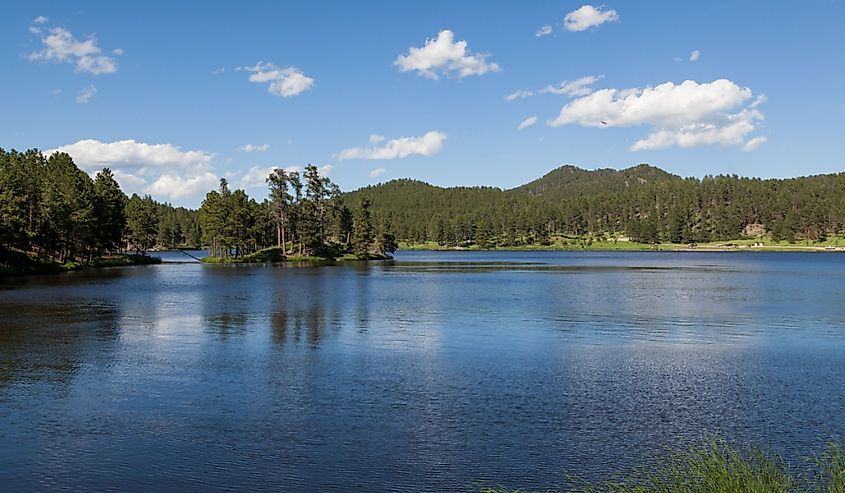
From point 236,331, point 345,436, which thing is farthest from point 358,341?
point 345,436

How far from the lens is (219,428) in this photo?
69.9ft

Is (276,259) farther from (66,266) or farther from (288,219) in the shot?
(66,266)

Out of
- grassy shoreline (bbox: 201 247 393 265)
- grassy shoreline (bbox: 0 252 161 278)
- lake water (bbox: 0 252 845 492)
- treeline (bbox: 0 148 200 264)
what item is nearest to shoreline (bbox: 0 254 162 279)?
grassy shoreline (bbox: 0 252 161 278)

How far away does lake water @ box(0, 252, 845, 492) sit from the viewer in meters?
18.1

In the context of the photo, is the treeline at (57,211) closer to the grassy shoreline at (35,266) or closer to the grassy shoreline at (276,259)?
the grassy shoreline at (35,266)

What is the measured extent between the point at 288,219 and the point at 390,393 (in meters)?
143

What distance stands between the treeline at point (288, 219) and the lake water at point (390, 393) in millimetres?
100892

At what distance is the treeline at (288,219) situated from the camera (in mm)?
155375

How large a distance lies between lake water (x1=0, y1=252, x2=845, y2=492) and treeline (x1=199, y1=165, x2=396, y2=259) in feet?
331

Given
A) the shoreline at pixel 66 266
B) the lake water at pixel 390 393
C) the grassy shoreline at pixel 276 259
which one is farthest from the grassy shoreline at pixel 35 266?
the lake water at pixel 390 393

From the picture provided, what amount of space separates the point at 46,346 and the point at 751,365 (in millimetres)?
34334

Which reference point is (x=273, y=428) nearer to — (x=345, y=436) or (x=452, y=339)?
(x=345, y=436)

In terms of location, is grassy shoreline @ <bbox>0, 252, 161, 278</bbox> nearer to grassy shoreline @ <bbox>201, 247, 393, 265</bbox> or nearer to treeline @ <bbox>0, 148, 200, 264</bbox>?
treeline @ <bbox>0, 148, 200, 264</bbox>

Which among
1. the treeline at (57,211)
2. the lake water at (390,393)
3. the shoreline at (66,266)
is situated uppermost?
the treeline at (57,211)
